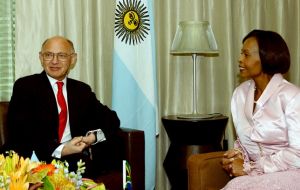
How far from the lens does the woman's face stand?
2754 millimetres

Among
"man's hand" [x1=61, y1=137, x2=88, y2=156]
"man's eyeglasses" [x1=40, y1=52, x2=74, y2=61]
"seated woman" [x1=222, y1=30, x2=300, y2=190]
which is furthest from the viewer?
"man's eyeglasses" [x1=40, y1=52, x2=74, y2=61]

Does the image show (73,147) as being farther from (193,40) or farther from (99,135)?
(193,40)

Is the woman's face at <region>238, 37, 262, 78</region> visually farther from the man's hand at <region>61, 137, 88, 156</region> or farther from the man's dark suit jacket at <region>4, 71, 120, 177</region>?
the man's hand at <region>61, 137, 88, 156</region>

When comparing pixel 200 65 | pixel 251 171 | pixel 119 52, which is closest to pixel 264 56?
pixel 251 171

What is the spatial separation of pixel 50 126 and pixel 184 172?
126 centimetres

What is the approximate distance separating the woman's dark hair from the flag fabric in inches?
45.2

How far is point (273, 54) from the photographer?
2705mm

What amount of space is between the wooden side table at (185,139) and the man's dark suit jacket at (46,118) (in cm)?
66

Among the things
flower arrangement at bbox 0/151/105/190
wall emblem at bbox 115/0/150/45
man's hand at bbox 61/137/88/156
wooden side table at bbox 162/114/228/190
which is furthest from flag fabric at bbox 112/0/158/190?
flower arrangement at bbox 0/151/105/190

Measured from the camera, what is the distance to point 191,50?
3.75m

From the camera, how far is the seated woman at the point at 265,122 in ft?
8.23

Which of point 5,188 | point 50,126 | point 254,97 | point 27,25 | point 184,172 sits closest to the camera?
point 5,188

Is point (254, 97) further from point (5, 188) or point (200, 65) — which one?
point (5, 188)

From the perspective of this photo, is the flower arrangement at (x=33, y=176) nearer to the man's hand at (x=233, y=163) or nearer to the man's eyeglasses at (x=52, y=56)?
the man's hand at (x=233, y=163)
